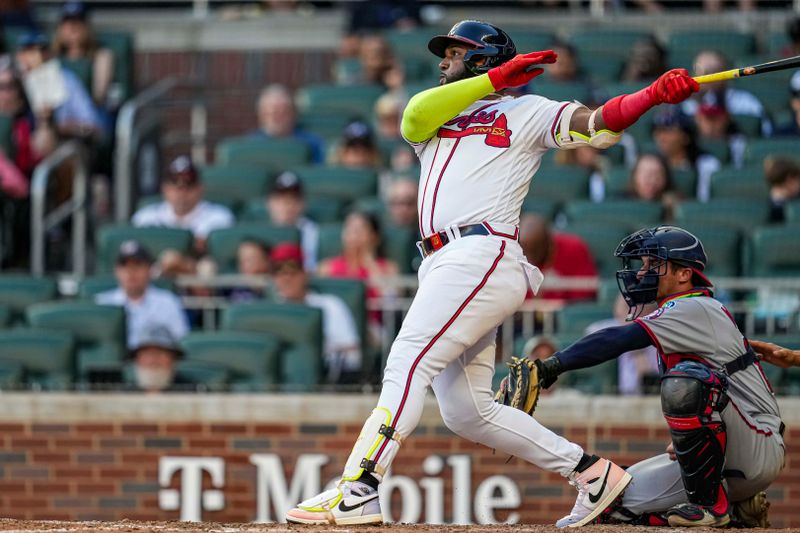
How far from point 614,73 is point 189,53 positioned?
3.78 metres

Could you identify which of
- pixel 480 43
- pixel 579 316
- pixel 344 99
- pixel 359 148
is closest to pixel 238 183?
pixel 359 148

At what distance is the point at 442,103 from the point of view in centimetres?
544

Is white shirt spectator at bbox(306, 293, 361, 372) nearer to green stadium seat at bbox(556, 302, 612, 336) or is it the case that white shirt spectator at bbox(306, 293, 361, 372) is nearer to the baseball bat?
green stadium seat at bbox(556, 302, 612, 336)

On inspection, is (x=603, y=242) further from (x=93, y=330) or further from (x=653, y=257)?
(x=653, y=257)

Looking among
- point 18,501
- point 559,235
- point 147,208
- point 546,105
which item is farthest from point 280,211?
point 546,105

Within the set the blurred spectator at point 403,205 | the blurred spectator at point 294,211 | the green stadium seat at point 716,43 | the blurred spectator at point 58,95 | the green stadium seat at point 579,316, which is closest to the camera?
the green stadium seat at point 579,316

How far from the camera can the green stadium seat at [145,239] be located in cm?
985

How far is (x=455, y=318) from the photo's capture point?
5398 mm

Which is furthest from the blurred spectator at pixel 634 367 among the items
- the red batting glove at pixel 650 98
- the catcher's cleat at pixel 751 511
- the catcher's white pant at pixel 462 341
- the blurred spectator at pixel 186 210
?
the red batting glove at pixel 650 98

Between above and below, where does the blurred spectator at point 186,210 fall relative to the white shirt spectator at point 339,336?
above

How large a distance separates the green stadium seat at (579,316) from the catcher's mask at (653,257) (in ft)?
8.38

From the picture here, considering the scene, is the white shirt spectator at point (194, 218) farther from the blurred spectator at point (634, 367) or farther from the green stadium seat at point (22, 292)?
the blurred spectator at point (634, 367)

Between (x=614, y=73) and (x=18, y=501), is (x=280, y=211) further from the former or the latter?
(x=614, y=73)

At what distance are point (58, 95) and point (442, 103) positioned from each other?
6.57 m
